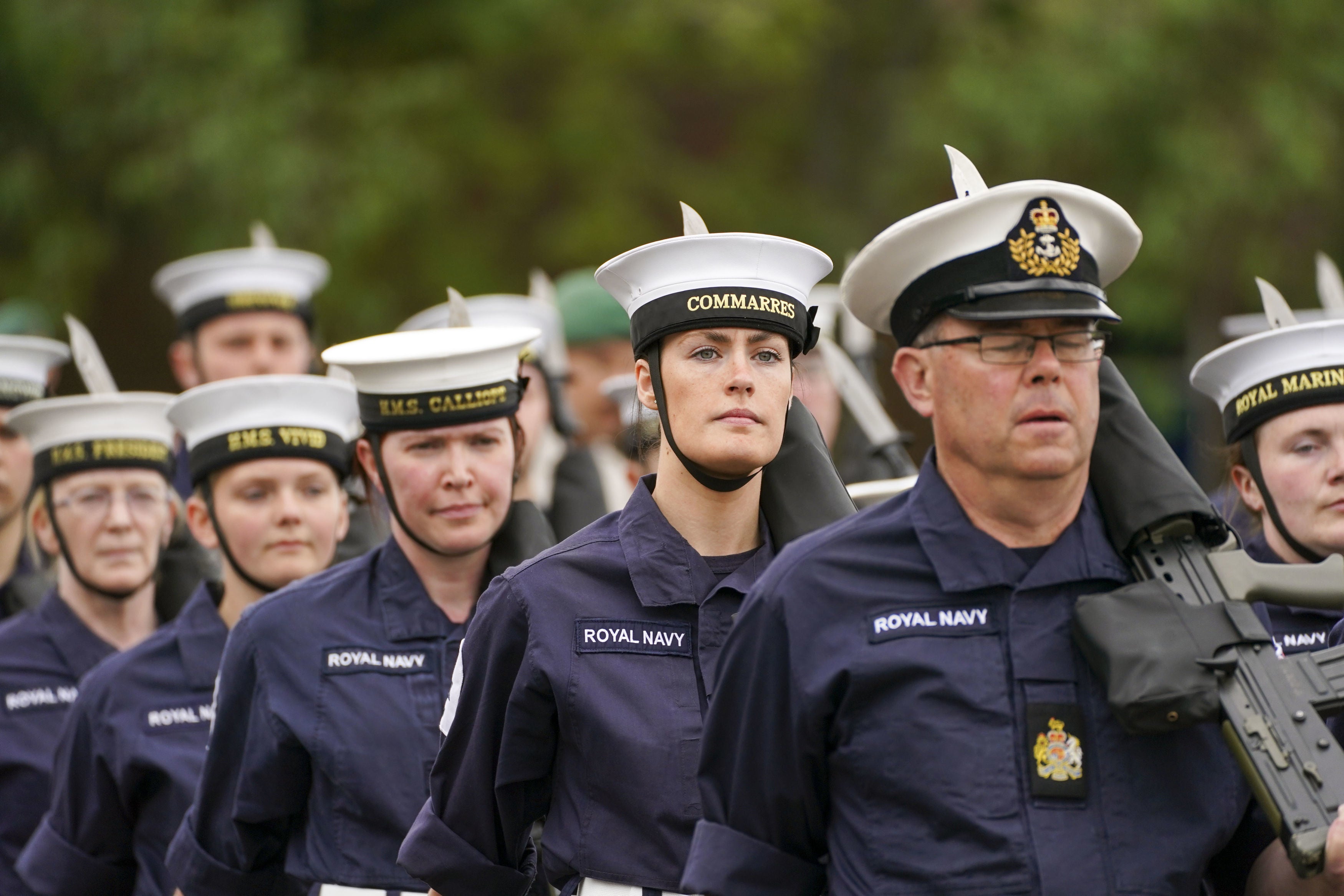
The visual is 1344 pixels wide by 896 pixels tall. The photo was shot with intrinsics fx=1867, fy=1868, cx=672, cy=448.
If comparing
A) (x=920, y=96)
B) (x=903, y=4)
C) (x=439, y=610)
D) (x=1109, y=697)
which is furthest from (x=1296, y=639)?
(x=903, y=4)

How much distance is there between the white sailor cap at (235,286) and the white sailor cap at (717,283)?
154 inches

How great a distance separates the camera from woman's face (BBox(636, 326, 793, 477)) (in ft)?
12.9

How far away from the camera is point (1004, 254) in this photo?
10.6 ft

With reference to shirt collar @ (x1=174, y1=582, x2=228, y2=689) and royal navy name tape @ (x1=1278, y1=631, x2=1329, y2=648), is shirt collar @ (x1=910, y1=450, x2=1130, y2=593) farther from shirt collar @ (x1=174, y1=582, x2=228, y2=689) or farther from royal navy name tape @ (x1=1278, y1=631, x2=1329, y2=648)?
shirt collar @ (x1=174, y1=582, x2=228, y2=689)

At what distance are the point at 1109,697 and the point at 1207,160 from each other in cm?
972

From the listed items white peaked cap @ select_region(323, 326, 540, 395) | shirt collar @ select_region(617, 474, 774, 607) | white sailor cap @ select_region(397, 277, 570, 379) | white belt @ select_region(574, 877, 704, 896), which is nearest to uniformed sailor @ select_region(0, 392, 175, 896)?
white sailor cap @ select_region(397, 277, 570, 379)

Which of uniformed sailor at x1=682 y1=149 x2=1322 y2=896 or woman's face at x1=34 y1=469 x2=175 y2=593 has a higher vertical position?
woman's face at x1=34 y1=469 x2=175 y2=593

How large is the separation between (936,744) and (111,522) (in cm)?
373

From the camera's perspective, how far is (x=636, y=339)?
4.15 m

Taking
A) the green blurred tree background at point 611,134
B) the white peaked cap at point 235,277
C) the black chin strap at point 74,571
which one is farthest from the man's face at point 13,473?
the green blurred tree background at point 611,134

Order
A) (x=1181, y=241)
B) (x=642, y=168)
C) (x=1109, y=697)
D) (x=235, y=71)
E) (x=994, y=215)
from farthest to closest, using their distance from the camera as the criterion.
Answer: (x=642, y=168) < (x=1181, y=241) < (x=235, y=71) < (x=994, y=215) < (x=1109, y=697)

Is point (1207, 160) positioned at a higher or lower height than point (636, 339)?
Result: higher

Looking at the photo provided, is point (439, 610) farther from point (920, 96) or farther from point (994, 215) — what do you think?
point (920, 96)

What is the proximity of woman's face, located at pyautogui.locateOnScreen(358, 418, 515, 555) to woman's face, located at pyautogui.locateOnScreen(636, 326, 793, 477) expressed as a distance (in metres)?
0.88
